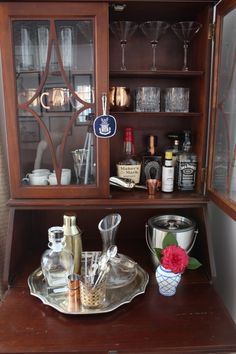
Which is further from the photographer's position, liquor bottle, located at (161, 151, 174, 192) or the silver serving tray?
liquor bottle, located at (161, 151, 174, 192)

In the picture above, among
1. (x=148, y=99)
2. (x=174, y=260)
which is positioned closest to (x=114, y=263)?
(x=174, y=260)

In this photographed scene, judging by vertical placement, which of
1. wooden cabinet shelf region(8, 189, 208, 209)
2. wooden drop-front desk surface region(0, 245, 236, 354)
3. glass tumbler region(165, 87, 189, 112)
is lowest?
wooden drop-front desk surface region(0, 245, 236, 354)

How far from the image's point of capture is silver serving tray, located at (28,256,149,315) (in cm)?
88

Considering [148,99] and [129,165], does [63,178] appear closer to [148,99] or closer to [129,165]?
[129,165]

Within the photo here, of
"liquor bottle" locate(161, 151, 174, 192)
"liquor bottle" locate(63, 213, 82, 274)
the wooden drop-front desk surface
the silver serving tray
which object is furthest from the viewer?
"liquor bottle" locate(161, 151, 174, 192)

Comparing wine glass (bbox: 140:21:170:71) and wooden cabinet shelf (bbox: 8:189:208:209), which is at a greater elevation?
wine glass (bbox: 140:21:170:71)

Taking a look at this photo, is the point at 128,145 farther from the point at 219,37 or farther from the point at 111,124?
the point at 219,37

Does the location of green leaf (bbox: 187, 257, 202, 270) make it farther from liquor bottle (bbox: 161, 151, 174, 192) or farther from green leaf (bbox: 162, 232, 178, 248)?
liquor bottle (bbox: 161, 151, 174, 192)

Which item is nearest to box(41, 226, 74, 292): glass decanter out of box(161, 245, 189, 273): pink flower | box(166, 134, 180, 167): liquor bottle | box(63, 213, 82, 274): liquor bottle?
box(63, 213, 82, 274): liquor bottle

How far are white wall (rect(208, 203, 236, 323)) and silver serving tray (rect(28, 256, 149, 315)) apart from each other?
293 mm

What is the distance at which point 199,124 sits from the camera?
109cm

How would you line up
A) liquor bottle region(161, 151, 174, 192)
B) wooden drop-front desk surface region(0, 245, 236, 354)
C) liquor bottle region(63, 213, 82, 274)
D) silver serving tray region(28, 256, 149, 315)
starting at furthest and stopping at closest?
liquor bottle region(161, 151, 174, 192), liquor bottle region(63, 213, 82, 274), silver serving tray region(28, 256, 149, 315), wooden drop-front desk surface region(0, 245, 236, 354)

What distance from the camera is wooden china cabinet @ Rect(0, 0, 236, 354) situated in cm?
84

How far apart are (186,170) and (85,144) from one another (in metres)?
0.38
